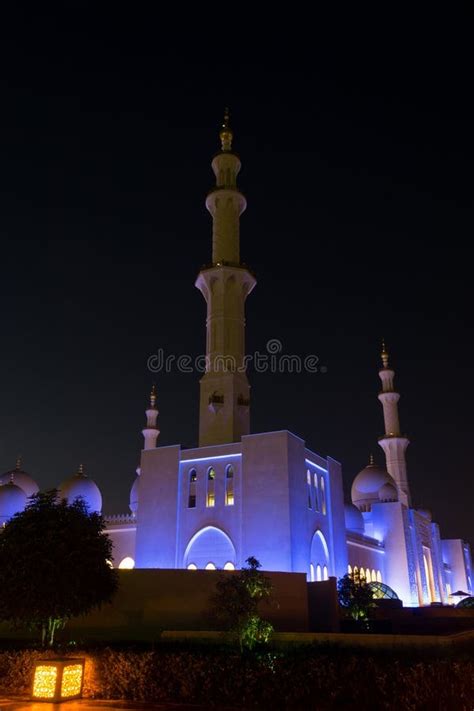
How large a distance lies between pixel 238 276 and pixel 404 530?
18988 millimetres

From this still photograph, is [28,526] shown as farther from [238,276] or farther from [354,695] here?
[238,276]

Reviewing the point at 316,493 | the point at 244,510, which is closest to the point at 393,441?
the point at 316,493

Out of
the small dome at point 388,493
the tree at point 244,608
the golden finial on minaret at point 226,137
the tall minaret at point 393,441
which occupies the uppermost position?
the golden finial on minaret at point 226,137

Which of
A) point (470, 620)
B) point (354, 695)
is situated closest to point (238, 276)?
point (470, 620)

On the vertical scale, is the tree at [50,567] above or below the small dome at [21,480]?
below

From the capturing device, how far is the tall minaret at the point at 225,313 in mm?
28984

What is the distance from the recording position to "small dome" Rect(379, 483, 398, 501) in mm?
39812

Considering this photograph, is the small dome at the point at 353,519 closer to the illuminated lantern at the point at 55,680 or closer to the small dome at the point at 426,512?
the small dome at the point at 426,512

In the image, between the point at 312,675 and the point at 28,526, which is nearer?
the point at 312,675

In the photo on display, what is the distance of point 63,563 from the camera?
13383mm

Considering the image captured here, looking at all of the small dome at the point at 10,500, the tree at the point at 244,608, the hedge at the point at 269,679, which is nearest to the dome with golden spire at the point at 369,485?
the small dome at the point at 10,500

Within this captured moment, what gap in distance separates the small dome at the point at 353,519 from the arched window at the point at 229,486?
13670mm

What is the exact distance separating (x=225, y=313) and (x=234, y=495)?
9.32m

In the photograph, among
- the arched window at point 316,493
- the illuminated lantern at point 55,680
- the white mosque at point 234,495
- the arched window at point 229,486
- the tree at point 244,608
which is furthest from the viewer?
the arched window at point 316,493
